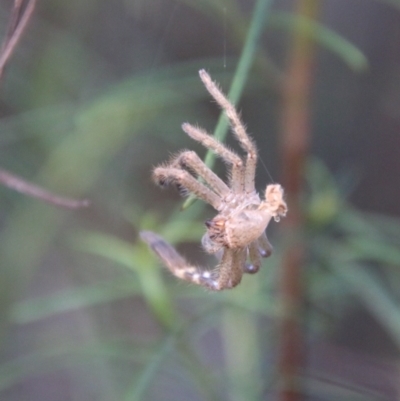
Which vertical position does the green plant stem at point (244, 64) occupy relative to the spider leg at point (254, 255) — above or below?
above

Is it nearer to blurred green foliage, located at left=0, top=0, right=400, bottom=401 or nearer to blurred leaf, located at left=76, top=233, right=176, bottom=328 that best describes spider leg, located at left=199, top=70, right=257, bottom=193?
blurred green foliage, located at left=0, top=0, right=400, bottom=401

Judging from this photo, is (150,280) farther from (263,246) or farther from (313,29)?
(313,29)

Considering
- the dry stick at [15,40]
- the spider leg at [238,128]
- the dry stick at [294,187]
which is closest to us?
the dry stick at [15,40]

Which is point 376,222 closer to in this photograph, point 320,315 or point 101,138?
point 320,315

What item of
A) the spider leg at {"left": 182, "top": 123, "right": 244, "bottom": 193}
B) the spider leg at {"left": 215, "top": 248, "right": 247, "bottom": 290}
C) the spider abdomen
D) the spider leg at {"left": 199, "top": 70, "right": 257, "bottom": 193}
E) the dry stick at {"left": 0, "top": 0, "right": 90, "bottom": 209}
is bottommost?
the dry stick at {"left": 0, "top": 0, "right": 90, "bottom": 209}

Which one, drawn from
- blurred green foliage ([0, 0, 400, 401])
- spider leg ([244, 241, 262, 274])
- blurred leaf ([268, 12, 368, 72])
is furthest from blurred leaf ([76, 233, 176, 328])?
blurred leaf ([268, 12, 368, 72])

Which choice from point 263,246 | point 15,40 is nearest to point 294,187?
point 263,246

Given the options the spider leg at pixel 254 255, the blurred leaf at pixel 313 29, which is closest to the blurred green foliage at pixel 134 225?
the blurred leaf at pixel 313 29

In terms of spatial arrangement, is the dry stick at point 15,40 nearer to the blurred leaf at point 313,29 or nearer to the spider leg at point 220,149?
the spider leg at point 220,149
